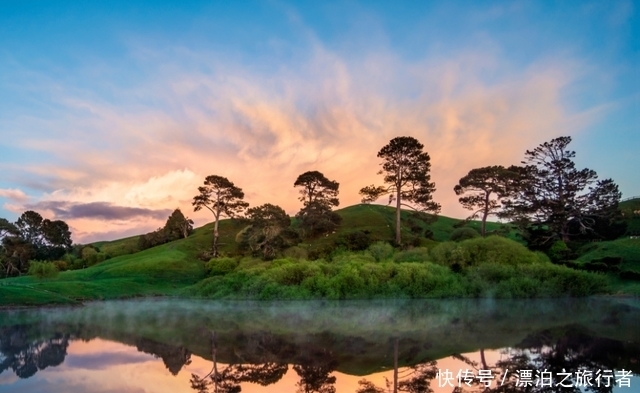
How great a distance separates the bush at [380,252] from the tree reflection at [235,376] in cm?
3469

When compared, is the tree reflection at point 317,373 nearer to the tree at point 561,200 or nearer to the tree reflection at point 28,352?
the tree reflection at point 28,352

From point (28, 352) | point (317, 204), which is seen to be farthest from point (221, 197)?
point (28, 352)

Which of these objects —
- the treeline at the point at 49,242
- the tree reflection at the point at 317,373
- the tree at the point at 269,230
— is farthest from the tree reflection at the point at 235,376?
the treeline at the point at 49,242

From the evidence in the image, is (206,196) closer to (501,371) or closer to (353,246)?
(353,246)

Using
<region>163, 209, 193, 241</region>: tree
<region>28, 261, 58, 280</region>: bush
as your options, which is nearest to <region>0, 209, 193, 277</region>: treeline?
<region>163, 209, 193, 241</region>: tree

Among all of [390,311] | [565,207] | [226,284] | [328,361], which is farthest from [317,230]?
[328,361]

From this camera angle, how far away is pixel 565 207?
5984 cm

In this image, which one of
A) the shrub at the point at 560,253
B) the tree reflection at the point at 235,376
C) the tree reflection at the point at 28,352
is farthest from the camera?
the shrub at the point at 560,253

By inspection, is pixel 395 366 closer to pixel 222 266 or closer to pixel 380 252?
pixel 380 252

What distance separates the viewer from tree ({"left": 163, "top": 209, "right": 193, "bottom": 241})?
7694cm

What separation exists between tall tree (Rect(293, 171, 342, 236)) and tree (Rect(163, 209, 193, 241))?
21455mm

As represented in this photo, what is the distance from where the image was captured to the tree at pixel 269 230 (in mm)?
56438

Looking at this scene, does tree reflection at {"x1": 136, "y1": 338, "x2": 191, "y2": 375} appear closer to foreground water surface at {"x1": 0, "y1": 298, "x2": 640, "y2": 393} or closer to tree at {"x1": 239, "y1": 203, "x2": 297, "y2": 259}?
foreground water surface at {"x1": 0, "y1": 298, "x2": 640, "y2": 393}

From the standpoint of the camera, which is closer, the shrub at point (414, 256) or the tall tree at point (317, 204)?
the shrub at point (414, 256)
